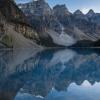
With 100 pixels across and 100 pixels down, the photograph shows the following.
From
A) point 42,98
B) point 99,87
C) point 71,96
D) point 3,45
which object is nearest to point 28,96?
point 42,98

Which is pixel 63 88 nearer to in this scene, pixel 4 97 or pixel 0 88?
pixel 0 88

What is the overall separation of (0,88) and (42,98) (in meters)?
4.85

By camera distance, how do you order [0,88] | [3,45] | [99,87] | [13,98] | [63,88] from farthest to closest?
1. [3,45]
2. [99,87]
3. [63,88]
4. [0,88]
5. [13,98]

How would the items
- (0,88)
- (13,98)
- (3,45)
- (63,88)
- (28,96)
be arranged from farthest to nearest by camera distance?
(3,45), (63,88), (0,88), (28,96), (13,98)

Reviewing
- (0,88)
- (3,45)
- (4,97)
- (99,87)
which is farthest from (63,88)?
(3,45)

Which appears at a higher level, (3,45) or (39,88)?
(39,88)

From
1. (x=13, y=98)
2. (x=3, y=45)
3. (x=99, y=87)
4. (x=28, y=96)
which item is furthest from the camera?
(x=3, y=45)

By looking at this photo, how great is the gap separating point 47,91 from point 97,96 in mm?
4610

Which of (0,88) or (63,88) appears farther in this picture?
(63,88)

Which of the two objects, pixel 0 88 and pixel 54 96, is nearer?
pixel 54 96

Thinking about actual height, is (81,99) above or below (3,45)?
above

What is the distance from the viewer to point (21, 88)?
25500mm

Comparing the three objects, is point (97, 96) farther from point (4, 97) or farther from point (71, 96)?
point (4, 97)

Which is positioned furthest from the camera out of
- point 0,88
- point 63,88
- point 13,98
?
point 63,88
